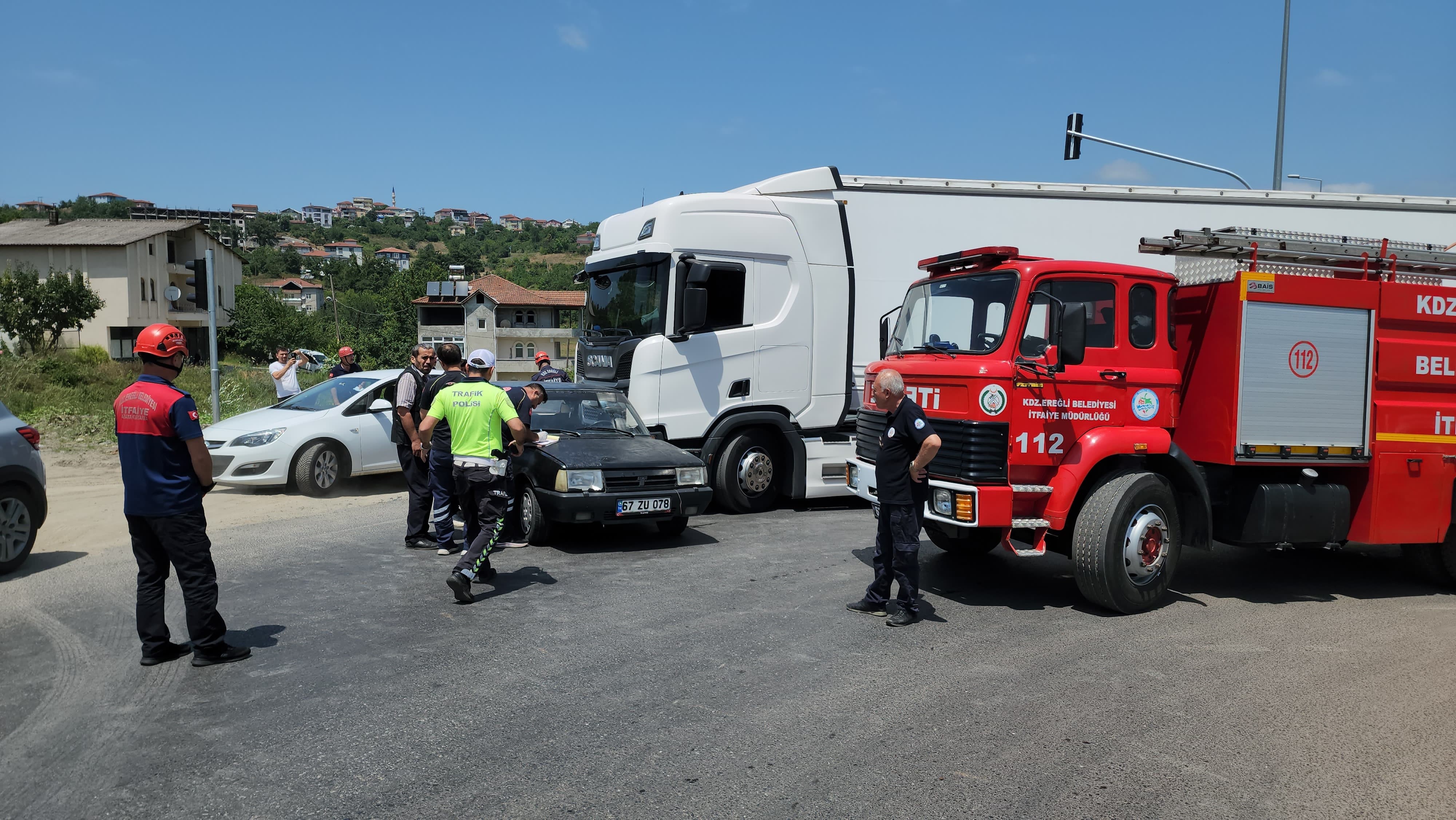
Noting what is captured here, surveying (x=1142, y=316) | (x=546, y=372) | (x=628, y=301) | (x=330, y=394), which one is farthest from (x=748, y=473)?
(x=330, y=394)

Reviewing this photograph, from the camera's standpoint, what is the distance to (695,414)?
10.6 meters

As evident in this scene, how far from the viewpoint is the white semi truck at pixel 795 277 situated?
10.6 m

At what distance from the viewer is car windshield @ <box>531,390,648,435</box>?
967 cm

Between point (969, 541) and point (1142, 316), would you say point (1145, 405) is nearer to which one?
point (1142, 316)

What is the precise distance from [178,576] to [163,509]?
0.39 m

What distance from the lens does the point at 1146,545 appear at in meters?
6.86

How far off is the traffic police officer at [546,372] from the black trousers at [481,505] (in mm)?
4348

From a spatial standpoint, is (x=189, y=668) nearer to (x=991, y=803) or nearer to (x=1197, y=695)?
(x=991, y=803)

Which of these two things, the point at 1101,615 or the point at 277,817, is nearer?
the point at 277,817

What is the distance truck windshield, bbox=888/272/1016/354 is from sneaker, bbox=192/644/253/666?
16.5ft

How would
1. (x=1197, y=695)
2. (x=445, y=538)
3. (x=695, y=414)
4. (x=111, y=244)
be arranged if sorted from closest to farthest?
(x=1197, y=695) < (x=445, y=538) < (x=695, y=414) < (x=111, y=244)

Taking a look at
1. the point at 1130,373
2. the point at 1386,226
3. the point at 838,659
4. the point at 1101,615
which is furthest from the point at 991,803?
the point at 1386,226

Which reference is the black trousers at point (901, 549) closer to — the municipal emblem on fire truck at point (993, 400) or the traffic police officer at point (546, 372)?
the municipal emblem on fire truck at point (993, 400)

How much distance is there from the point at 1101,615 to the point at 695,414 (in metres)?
5.02
